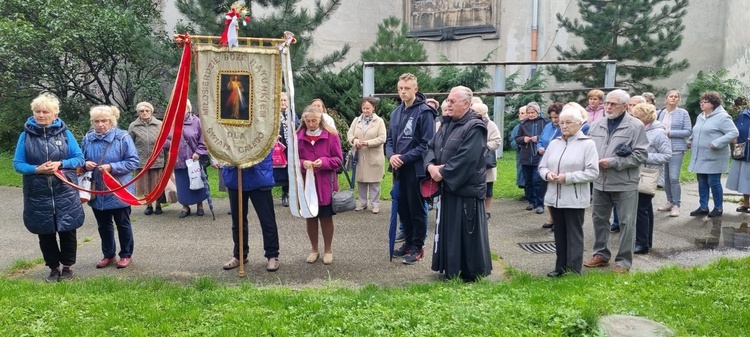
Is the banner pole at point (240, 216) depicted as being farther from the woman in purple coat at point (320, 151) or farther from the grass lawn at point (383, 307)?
the woman in purple coat at point (320, 151)

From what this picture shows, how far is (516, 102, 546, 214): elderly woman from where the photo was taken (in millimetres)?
9219

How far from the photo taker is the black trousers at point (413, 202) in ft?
21.5

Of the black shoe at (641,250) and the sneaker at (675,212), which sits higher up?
the sneaker at (675,212)

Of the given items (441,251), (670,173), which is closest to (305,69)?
(670,173)

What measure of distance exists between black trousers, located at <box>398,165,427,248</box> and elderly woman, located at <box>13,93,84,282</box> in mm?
3290

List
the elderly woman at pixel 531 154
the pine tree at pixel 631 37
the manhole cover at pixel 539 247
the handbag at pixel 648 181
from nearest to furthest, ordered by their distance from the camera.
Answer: the handbag at pixel 648 181 → the manhole cover at pixel 539 247 → the elderly woman at pixel 531 154 → the pine tree at pixel 631 37

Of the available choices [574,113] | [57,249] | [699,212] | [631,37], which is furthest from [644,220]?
[631,37]

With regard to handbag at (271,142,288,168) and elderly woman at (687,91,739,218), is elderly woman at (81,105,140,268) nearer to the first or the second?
handbag at (271,142,288,168)

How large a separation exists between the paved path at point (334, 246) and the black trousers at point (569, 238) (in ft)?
1.07

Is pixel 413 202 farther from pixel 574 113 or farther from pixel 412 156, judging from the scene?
pixel 574 113

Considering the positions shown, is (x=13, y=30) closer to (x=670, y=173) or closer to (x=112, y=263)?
(x=112, y=263)

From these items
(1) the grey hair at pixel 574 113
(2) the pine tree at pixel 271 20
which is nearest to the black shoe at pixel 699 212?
(1) the grey hair at pixel 574 113

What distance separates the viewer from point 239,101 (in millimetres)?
5855

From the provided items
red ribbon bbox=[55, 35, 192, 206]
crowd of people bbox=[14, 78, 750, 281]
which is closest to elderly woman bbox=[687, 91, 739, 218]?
crowd of people bbox=[14, 78, 750, 281]
